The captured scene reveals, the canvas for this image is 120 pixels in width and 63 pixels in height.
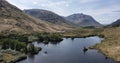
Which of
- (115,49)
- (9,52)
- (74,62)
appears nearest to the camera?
(74,62)

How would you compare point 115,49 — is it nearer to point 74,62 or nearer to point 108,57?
point 108,57

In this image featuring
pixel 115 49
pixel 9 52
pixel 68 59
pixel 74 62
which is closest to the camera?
pixel 74 62

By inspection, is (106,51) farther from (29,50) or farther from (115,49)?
(29,50)

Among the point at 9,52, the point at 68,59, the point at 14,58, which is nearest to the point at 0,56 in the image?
the point at 14,58

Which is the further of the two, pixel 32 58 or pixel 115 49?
pixel 115 49

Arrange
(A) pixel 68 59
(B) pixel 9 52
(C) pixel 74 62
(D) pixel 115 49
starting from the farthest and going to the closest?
(D) pixel 115 49
(B) pixel 9 52
(A) pixel 68 59
(C) pixel 74 62

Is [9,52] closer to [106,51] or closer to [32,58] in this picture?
[32,58]

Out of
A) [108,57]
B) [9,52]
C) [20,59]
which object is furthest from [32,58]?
[108,57]

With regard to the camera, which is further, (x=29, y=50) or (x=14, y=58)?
(x=29, y=50)
